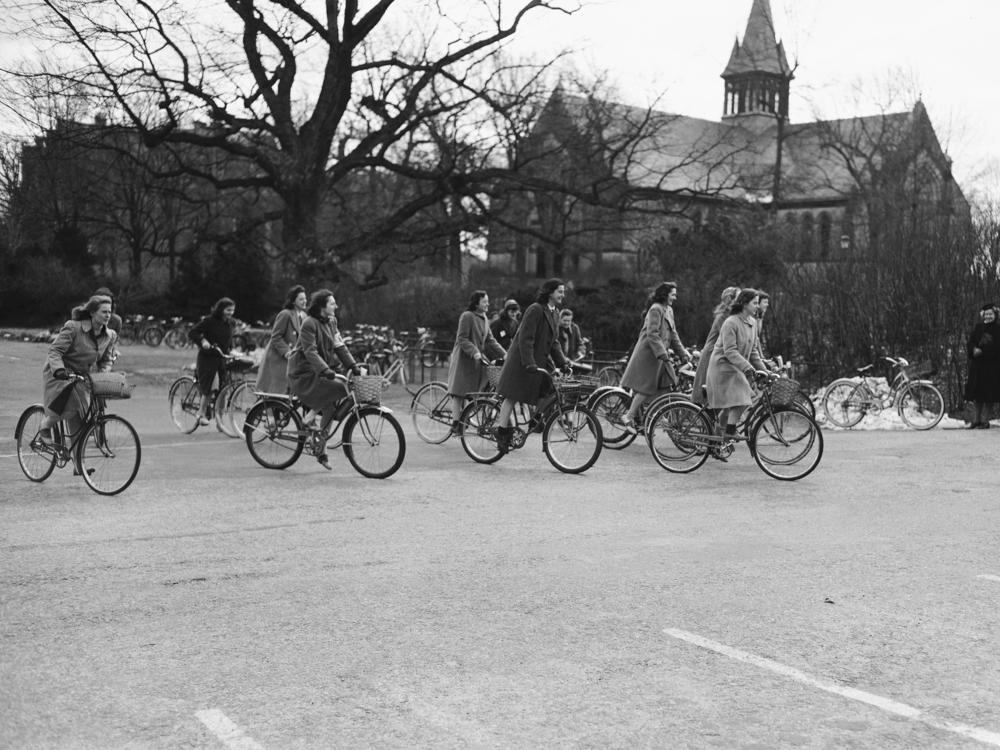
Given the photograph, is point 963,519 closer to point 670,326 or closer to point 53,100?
point 670,326

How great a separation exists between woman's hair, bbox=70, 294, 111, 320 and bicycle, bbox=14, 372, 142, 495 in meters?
0.47

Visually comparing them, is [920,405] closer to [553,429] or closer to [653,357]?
[653,357]

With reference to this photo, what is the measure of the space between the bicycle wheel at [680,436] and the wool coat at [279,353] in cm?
420

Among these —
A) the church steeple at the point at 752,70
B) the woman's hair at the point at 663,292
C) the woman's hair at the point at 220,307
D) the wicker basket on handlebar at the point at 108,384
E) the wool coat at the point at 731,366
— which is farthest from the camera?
the church steeple at the point at 752,70

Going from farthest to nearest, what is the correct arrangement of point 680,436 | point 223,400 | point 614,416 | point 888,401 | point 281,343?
point 888,401, point 223,400, point 614,416, point 281,343, point 680,436

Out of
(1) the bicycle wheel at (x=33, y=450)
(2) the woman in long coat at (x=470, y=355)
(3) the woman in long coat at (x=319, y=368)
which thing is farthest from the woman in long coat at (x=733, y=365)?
(1) the bicycle wheel at (x=33, y=450)

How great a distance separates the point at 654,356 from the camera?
550 inches

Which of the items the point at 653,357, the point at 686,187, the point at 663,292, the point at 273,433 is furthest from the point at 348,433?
the point at 686,187

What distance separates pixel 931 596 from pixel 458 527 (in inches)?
128

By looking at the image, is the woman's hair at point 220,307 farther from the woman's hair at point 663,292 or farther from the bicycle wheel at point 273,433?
the woman's hair at point 663,292

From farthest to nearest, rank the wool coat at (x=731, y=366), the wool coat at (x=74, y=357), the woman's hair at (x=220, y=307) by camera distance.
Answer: the woman's hair at (x=220, y=307) < the wool coat at (x=731, y=366) < the wool coat at (x=74, y=357)

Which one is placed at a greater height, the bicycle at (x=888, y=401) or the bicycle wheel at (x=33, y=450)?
the bicycle at (x=888, y=401)

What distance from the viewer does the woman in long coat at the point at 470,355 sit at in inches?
559

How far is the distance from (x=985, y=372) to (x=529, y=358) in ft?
28.7
